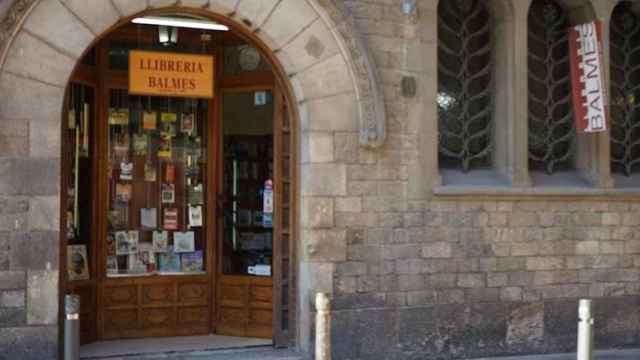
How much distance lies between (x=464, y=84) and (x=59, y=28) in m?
4.67

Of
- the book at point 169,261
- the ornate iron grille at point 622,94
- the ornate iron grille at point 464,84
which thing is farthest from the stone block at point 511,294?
the book at point 169,261

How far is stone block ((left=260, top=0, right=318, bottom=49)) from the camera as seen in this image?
9.42m

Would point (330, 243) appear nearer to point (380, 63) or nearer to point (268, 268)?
point (268, 268)

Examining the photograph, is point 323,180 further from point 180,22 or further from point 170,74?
point 180,22

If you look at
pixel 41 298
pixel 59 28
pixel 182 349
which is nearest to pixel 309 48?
pixel 59 28

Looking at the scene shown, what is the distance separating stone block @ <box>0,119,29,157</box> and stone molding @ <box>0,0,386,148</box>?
3.18 m

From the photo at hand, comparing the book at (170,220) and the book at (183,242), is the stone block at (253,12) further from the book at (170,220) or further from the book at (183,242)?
the book at (183,242)

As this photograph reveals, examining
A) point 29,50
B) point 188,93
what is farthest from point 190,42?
point 29,50

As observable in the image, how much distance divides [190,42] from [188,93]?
0.84 m

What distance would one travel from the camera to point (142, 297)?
10.6 metres

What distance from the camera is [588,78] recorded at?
34.8 feet

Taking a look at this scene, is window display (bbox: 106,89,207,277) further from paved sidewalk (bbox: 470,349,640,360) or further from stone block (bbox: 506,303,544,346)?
paved sidewalk (bbox: 470,349,640,360)

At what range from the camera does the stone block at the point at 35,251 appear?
829 centimetres

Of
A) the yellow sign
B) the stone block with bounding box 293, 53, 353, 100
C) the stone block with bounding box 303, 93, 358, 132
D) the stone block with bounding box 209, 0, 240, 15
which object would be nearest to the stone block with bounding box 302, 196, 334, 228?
the stone block with bounding box 303, 93, 358, 132
